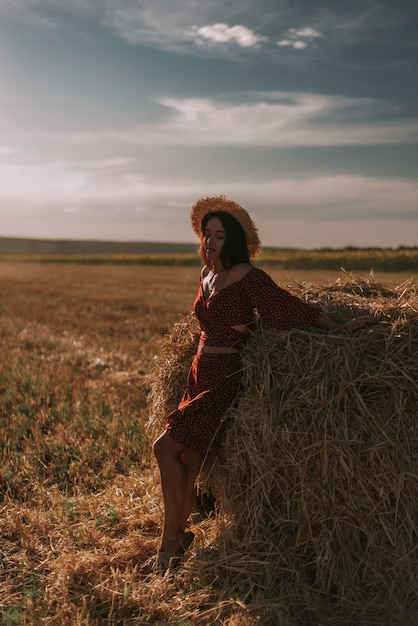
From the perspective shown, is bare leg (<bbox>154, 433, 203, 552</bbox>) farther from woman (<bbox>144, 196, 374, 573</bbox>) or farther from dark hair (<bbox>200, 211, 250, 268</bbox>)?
dark hair (<bbox>200, 211, 250, 268</bbox>)

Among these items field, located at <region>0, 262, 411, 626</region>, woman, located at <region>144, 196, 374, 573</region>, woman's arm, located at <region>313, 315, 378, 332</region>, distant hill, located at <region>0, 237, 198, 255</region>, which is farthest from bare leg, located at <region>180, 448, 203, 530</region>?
distant hill, located at <region>0, 237, 198, 255</region>

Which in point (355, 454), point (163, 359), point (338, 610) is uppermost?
point (163, 359)

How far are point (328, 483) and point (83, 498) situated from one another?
2150 millimetres

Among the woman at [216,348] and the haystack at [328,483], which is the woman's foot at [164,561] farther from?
the haystack at [328,483]

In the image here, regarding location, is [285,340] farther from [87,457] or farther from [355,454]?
[87,457]

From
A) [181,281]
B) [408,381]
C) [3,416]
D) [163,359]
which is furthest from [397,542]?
[181,281]

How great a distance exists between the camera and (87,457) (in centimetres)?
584

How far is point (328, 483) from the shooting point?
12.5 ft

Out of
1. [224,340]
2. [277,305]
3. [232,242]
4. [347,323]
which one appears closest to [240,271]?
[232,242]

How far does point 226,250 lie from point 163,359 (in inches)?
48.4

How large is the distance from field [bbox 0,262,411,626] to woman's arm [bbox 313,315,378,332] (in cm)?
93

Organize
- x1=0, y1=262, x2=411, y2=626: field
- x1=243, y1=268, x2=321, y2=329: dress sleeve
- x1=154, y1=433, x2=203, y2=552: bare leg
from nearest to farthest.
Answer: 1. x1=0, y1=262, x2=411, y2=626: field
2. x1=243, y1=268, x2=321, y2=329: dress sleeve
3. x1=154, y1=433, x2=203, y2=552: bare leg

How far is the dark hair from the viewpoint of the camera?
4.18m

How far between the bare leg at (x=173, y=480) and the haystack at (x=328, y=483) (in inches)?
9.3
